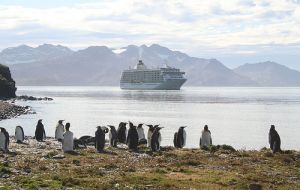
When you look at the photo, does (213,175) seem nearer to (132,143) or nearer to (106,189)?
(106,189)

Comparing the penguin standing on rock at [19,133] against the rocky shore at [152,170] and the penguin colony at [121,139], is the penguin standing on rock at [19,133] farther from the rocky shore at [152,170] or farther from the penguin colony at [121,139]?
the rocky shore at [152,170]

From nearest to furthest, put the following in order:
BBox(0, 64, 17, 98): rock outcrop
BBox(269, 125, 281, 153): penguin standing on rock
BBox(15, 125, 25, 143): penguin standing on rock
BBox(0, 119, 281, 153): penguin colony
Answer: BBox(0, 119, 281, 153): penguin colony → BBox(269, 125, 281, 153): penguin standing on rock → BBox(15, 125, 25, 143): penguin standing on rock → BBox(0, 64, 17, 98): rock outcrop

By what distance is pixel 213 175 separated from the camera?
66.8 feet

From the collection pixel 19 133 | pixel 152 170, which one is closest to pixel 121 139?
pixel 19 133

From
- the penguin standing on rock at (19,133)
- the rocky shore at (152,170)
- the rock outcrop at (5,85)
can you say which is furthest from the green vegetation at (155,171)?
the rock outcrop at (5,85)

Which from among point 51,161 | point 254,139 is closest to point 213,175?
point 51,161

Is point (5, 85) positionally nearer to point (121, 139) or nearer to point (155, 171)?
point (121, 139)

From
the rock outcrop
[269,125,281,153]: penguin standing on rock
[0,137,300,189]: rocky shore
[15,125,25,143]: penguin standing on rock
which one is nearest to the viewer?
[0,137,300,189]: rocky shore

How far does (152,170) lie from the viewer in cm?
2138

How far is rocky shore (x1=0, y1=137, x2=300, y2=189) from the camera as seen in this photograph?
18125 mm

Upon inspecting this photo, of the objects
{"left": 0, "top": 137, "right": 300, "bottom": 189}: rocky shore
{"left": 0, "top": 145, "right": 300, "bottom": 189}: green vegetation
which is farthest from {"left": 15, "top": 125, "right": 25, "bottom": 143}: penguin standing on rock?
{"left": 0, "top": 145, "right": 300, "bottom": 189}: green vegetation

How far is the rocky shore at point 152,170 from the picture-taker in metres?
18.1

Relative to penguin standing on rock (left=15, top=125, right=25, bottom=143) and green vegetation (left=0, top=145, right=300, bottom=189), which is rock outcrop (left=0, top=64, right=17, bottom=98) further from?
green vegetation (left=0, top=145, right=300, bottom=189)

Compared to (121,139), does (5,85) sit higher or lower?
higher
